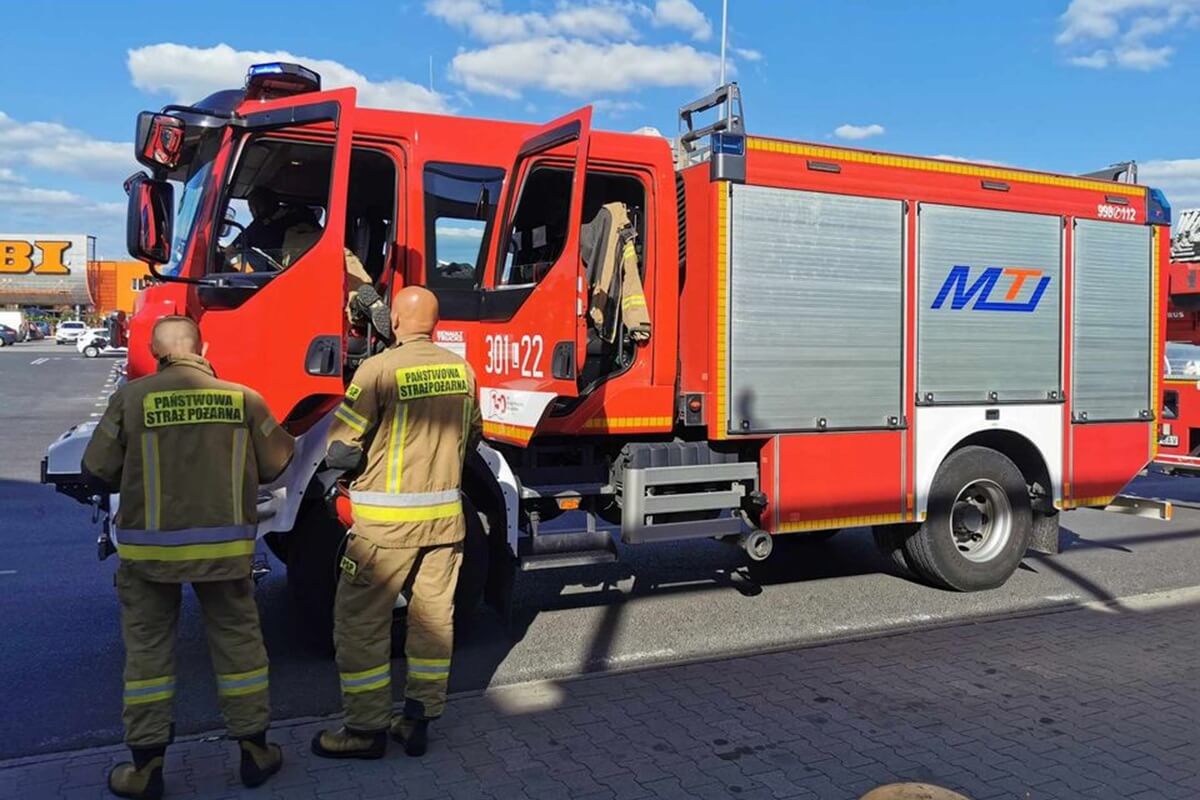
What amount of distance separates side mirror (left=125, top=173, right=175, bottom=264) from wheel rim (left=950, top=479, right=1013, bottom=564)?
5.15m

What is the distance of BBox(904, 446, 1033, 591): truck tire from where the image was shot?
257 inches

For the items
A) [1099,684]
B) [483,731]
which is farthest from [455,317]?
[1099,684]

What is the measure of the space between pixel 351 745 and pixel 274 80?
339 cm

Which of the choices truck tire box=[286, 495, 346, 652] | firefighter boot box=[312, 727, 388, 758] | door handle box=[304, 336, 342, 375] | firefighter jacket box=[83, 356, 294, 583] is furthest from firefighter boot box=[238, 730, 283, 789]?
door handle box=[304, 336, 342, 375]

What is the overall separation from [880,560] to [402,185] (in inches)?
189

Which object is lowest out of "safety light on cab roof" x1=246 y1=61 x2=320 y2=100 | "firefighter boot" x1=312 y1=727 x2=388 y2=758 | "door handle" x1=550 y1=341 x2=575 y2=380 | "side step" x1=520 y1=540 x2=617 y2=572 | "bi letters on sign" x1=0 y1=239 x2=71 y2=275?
"firefighter boot" x1=312 y1=727 x2=388 y2=758

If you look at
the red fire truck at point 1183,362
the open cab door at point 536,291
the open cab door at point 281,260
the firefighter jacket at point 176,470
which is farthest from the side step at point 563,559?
the red fire truck at point 1183,362

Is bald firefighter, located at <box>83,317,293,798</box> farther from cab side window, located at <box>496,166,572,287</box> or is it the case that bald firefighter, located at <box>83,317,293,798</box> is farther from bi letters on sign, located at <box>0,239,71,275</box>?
bi letters on sign, located at <box>0,239,71,275</box>

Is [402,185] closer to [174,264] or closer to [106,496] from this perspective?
[174,264]

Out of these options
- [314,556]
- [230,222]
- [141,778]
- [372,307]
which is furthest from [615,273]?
[141,778]

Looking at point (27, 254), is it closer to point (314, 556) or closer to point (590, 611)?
point (590, 611)

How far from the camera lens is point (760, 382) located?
5.79 meters

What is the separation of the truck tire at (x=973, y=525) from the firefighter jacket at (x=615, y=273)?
2.38 metres

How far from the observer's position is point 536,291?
5328 millimetres
